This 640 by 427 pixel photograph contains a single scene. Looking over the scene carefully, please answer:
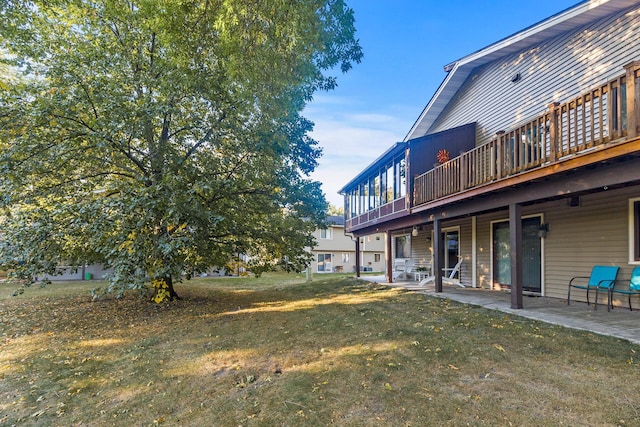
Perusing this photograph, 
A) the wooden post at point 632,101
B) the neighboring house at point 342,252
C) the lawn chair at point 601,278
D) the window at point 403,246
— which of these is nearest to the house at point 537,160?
the wooden post at point 632,101

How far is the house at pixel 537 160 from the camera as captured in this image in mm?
4980

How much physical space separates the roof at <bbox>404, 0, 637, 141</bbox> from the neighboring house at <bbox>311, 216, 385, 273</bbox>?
15.4 metres

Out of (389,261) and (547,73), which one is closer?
(547,73)

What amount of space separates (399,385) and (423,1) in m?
11.2

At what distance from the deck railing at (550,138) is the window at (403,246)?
20.5 feet

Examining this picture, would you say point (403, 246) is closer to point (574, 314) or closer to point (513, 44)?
point (513, 44)

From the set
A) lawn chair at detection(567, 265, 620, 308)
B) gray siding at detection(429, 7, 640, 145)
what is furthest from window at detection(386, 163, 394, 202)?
lawn chair at detection(567, 265, 620, 308)

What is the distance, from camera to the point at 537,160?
5648 mm

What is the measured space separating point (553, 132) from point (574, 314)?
122 inches

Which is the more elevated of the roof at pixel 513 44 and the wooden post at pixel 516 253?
the roof at pixel 513 44

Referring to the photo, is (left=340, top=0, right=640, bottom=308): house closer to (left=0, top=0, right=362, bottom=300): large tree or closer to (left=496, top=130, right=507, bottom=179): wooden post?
(left=496, top=130, right=507, bottom=179): wooden post

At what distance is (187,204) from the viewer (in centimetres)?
688

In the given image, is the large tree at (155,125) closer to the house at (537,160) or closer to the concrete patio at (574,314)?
the house at (537,160)

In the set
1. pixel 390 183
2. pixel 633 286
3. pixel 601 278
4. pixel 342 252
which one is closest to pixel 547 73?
pixel 601 278
